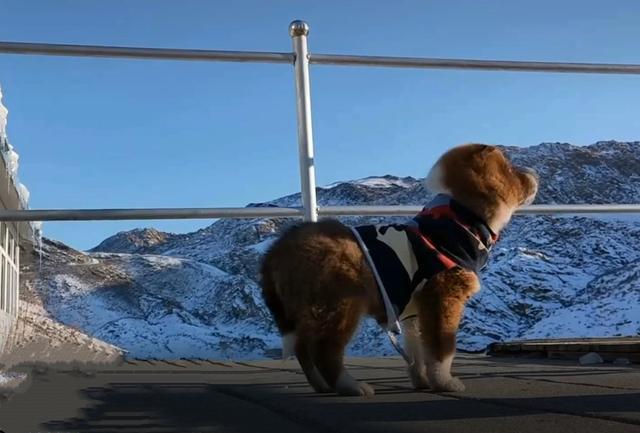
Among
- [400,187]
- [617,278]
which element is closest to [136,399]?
[400,187]

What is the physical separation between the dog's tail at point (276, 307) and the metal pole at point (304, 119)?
0.75m

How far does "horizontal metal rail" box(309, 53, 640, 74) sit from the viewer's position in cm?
291

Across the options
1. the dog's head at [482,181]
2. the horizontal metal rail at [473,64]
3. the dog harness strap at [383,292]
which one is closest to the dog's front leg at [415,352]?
the dog harness strap at [383,292]

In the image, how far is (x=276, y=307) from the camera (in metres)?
1.88

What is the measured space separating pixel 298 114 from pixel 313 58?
0.26 m

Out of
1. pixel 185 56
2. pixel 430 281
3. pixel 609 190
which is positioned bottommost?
pixel 430 281

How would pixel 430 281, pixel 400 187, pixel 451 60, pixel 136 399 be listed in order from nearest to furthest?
pixel 136 399
pixel 430 281
pixel 451 60
pixel 400 187

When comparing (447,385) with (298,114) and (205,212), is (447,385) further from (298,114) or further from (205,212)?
(298,114)

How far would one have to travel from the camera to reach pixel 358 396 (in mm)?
1637

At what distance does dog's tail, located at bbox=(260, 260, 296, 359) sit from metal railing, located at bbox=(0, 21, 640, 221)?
756 mm

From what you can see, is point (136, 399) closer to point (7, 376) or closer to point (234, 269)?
point (7, 376)

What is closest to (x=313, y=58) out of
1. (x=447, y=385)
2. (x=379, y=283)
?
(x=379, y=283)

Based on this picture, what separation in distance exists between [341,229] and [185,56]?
4.23 feet

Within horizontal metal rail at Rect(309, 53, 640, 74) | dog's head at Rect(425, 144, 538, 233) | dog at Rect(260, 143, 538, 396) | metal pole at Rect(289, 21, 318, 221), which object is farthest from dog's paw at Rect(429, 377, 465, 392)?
horizontal metal rail at Rect(309, 53, 640, 74)
